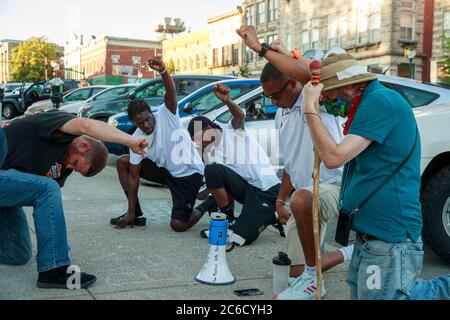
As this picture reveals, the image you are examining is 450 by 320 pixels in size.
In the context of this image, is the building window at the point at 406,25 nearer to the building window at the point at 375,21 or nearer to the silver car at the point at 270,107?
the building window at the point at 375,21

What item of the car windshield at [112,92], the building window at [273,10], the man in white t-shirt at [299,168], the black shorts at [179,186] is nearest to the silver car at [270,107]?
the black shorts at [179,186]

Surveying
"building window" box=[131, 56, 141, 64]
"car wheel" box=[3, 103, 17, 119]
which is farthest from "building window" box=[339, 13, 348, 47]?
"building window" box=[131, 56, 141, 64]

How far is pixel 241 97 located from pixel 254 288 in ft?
14.2

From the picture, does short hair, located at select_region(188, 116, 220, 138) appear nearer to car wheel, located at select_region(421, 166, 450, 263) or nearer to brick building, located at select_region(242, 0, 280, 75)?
car wheel, located at select_region(421, 166, 450, 263)

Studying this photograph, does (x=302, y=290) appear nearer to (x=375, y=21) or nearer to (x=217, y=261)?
(x=217, y=261)

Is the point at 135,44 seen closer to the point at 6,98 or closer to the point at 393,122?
the point at 6,98

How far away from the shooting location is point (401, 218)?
285cm

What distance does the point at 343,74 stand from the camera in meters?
2.94

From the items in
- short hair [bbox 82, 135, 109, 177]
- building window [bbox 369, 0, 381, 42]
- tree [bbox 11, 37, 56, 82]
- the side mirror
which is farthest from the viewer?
tree [bbox 11, 37, 56, 82]

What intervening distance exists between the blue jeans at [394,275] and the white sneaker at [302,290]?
61 cm

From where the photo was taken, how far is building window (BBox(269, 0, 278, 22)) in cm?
4100

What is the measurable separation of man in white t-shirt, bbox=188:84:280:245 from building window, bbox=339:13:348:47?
29215 mm

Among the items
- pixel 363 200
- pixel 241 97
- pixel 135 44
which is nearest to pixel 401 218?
pixel 363 200

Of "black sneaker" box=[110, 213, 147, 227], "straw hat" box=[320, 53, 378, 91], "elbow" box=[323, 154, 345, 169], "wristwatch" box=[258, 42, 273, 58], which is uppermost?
"wristwatch" box=[258, 42, 273, 58]
